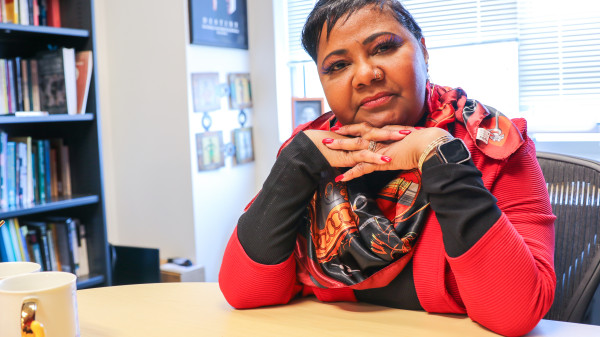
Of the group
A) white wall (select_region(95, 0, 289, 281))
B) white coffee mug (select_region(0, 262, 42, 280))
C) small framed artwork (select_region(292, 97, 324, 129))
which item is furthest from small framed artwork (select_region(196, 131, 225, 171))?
white coffee mug (select_region(0, 262, 42, 280))

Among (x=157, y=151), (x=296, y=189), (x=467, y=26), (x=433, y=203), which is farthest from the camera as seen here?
(x=157, y=151)

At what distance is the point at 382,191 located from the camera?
1.04 metres

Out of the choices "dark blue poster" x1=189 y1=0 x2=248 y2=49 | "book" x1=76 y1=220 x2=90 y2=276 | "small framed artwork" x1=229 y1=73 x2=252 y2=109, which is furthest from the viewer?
"small framed artwork" x1=229 y1=73 x2=252 y2=109

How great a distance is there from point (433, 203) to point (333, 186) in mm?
222

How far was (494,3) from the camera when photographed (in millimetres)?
2695

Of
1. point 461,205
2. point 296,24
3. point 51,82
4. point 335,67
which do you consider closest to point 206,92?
point 296,24

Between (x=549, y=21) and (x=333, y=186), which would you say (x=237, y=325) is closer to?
(x=333, y=186)

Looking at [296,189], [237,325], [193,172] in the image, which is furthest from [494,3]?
[237,325]

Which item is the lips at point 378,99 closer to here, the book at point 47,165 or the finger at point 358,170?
the finger at point 358,170

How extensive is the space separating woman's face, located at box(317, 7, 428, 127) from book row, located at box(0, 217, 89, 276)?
5.73 feet

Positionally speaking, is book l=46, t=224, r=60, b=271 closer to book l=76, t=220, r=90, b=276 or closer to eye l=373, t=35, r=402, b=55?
book l=76, t=220, r=90, b=276

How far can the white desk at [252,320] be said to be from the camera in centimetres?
85

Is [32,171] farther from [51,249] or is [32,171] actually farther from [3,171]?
[51,249]

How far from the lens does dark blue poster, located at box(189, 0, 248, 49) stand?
290cm
